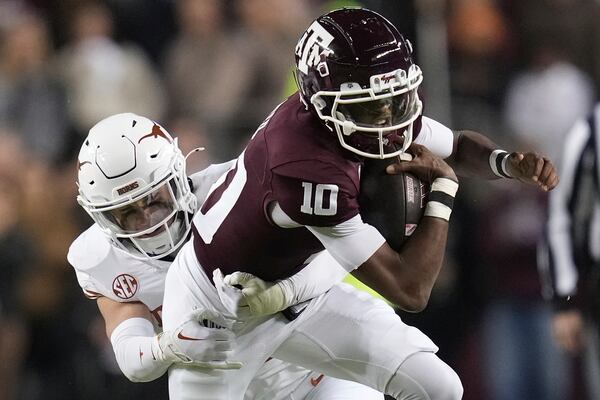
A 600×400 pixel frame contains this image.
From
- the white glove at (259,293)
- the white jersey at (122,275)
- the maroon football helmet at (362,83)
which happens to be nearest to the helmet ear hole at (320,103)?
the maroon football helmet at (362,83)

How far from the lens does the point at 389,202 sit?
8.01ft

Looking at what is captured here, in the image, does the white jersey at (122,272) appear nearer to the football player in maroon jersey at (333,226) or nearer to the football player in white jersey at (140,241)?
the football player in white jersey at (140,241)

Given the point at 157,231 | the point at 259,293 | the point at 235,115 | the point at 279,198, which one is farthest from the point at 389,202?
the point at 235,115

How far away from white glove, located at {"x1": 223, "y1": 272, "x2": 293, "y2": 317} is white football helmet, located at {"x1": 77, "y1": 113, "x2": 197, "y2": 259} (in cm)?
41

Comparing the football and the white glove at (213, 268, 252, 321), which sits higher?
the football

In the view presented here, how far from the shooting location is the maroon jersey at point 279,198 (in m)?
2.32

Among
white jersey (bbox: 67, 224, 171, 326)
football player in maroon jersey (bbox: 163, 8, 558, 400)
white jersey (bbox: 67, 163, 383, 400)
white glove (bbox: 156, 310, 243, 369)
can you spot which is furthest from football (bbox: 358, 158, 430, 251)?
white jersey (bbox: 67, 224, 171, 326)

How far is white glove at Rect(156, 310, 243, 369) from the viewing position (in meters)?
2.64

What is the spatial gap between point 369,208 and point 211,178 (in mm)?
687

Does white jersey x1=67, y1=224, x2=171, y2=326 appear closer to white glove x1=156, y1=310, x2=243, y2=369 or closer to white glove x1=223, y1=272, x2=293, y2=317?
white glove x1=156, y1=310, x2=243, y2=369

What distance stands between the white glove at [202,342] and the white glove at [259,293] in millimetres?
144

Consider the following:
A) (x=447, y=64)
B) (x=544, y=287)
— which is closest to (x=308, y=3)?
(x=447, y=64)

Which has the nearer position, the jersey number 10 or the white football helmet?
the jersey number 10

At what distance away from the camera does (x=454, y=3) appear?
4.66 m
